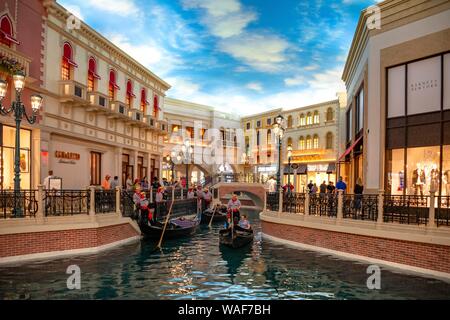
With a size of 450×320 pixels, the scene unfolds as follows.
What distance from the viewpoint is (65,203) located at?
475 inches

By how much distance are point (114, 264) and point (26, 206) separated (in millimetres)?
3235

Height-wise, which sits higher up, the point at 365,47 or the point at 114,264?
the point at 365,47

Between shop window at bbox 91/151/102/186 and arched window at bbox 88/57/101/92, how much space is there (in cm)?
322

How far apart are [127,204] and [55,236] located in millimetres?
3898

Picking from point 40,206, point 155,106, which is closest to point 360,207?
point 40,206

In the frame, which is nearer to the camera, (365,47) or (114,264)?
(114,264)

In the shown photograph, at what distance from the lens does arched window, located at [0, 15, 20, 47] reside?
12.5 m

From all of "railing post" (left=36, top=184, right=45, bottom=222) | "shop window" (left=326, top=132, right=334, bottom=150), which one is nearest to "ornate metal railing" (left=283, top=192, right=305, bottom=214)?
"railing post" (left=36, top=184, right=45, bottom=222)

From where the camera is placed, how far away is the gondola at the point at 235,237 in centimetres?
1298

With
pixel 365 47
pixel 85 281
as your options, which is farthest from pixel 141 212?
pixel 365 47

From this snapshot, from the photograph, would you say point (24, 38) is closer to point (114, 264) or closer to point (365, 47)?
point (114, 264)

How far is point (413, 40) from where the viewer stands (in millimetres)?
12688

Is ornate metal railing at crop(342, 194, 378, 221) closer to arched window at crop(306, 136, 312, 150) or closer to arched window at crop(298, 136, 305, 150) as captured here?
arched window at crop(306, 136, 312, 150)

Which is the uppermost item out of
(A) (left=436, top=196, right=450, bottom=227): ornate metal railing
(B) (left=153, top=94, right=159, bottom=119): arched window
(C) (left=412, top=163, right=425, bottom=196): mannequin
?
(B) (left=153, top=94, right=159, bottom=119): arched window
